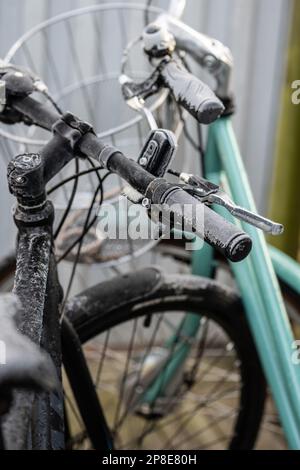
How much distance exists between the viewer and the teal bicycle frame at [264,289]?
116 cm

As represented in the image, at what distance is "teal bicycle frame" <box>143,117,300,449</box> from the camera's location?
3.81ft

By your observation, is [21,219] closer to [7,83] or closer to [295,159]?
[7,83]

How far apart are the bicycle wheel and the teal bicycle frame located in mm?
77

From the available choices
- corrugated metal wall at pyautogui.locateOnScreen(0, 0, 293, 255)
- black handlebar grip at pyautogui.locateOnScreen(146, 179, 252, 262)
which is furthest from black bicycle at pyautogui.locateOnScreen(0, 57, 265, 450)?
corrugated metal wall at pyautogui.locateOnScreen(0, 0, 293, 255)

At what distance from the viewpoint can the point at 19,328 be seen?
2.30 ft

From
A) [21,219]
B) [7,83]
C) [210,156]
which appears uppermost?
[210,156]

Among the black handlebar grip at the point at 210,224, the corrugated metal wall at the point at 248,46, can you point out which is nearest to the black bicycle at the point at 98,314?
the black handlebar grip at the point at 210,224

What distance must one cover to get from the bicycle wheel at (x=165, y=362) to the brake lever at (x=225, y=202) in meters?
0.40

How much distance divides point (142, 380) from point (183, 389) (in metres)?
0.12

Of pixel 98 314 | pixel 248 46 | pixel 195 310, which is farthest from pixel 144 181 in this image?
pixel 248 46

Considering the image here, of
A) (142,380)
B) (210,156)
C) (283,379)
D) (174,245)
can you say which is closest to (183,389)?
(142,380)

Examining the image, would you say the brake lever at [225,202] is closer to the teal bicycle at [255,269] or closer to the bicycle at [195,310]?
the bicycle at [195,310]

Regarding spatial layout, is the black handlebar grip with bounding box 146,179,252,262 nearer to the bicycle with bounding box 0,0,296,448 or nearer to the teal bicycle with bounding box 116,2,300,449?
the bicycle with bounding box 0,0,296,448

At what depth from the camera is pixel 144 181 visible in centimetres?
75
